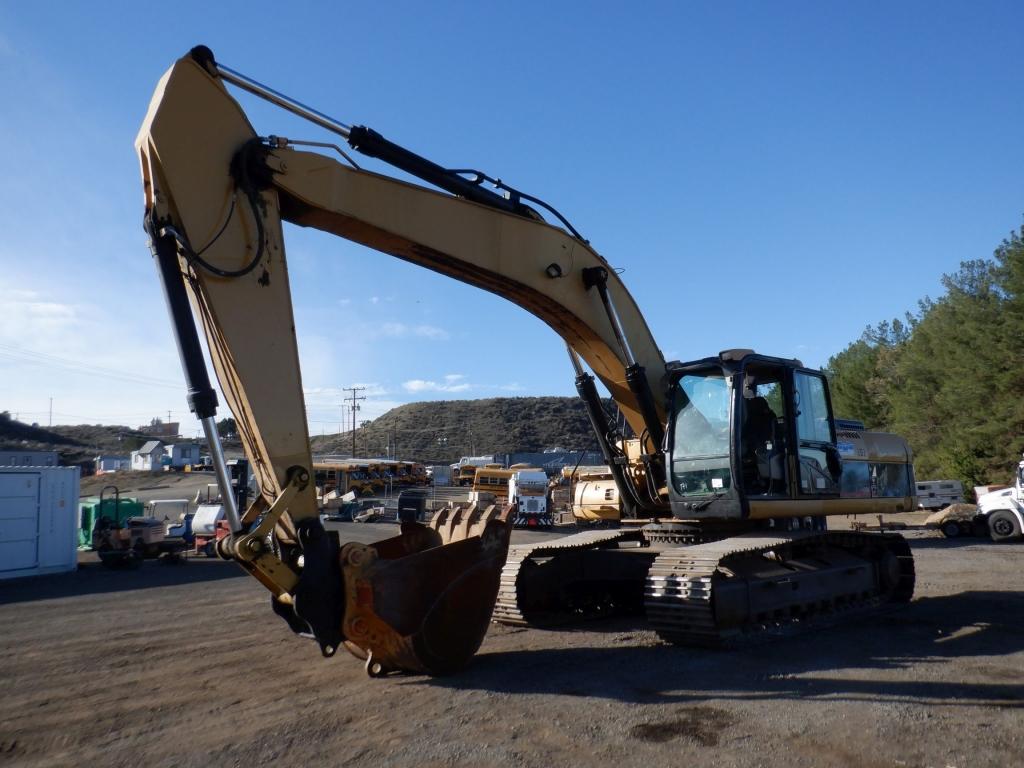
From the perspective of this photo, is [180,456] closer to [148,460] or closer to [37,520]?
[148,460]

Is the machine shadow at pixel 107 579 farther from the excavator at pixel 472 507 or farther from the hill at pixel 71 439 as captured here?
the hill at pixel 71 439

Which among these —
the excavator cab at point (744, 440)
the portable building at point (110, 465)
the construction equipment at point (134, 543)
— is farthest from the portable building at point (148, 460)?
the excavator cab at point (744, 440)

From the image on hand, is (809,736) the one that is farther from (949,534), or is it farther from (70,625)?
(949,534)

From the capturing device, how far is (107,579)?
16.3 meters

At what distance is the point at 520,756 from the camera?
4.69 m

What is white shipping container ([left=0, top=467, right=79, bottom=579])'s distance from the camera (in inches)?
655

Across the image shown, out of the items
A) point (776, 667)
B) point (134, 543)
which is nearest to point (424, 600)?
point (776, 667)

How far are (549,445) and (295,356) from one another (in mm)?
94442

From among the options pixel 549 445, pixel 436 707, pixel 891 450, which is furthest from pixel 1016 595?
pixel 549 445

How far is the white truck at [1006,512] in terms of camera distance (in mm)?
21312

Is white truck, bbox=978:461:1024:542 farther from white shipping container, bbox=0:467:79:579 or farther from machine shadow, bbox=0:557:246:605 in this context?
white shipping container, bbox=0:467:79:579

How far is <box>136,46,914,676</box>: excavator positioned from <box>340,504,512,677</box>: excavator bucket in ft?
0.05

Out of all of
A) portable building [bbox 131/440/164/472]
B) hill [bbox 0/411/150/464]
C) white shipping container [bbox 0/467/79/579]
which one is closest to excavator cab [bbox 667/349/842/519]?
white shipping container [bbox 0/467/79/579]

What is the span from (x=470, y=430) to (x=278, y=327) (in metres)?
104
